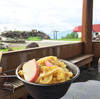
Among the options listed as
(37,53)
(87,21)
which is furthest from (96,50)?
(37,53)

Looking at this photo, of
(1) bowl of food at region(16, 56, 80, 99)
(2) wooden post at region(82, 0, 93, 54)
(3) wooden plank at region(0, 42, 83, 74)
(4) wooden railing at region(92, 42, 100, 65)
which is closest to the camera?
(1) bowl of food at region(16, 56, 80, 99)

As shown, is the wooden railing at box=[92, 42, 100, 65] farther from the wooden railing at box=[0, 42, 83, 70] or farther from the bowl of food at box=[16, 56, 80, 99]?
the bowl of food at box=[16, 56, 80, 99]

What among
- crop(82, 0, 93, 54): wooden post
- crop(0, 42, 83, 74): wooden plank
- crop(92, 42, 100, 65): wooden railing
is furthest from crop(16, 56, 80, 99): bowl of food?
crop(92, 42, 100, 65): wooden railing

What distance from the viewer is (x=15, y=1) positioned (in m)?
2.90

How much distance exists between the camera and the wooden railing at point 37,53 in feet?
7.18

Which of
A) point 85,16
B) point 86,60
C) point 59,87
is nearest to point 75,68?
point 59,87

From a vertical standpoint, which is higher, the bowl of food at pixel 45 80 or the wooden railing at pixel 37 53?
the bowl of food at pixel 45 80

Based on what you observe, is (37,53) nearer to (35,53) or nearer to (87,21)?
(35,53)

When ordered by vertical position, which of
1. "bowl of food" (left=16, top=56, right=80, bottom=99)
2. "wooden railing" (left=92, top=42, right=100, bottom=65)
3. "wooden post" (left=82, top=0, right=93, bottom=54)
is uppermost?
"wooden post" (left=82, top=0, right=93, bottom=54)

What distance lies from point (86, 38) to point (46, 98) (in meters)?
4.04

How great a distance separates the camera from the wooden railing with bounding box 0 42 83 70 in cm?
219

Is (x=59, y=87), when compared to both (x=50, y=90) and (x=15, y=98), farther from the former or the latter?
(x=15, y=98)

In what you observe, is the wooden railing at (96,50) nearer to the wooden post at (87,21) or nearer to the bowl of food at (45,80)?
the wooden post at (87,21)

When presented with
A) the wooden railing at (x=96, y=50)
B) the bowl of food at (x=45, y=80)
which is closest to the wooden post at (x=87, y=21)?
the wooden railing at (x=96, y=50)
